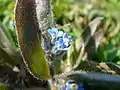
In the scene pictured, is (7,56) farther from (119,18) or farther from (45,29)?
(119,18)

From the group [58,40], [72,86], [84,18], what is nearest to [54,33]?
[58,40]

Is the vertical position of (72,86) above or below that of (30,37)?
below

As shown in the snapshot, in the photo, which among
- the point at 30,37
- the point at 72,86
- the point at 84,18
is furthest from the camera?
the point at 84,18

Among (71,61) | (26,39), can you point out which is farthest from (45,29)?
(71,61)

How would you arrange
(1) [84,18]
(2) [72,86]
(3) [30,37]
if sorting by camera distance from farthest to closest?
(1) [84,18] < (2) [72,86] < (3) [30,37]

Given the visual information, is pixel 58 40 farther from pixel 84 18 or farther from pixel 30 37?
pixel 84 18

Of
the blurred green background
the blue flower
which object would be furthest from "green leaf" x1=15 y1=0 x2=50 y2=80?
the blurred green background

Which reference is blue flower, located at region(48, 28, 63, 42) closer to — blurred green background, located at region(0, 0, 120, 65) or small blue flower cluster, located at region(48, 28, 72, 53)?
small blue flower cluster, located at region(48, 28, 72, 53)

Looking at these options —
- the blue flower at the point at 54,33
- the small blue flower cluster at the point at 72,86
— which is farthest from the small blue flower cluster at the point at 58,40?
the small blue flower cluster at the point at 72,86
